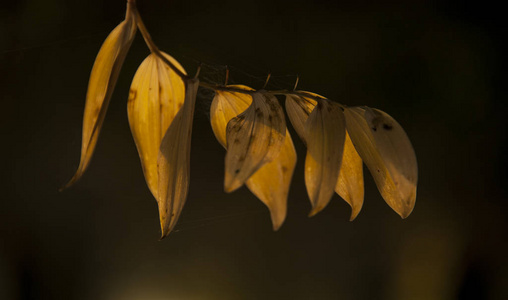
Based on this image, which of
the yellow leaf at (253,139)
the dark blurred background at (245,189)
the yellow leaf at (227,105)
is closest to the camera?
the yellow leaf at (253,139)

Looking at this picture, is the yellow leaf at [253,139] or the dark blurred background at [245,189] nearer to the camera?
the yellow leaf at [253,139]

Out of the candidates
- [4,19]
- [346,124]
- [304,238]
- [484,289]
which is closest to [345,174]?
[346,124]

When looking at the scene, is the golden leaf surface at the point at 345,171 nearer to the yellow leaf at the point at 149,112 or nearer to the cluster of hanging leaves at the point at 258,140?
the cluster of hanging leaves at the point at 258,140

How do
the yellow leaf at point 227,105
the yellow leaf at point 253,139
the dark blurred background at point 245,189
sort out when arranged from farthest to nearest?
the dark blurred background at point 245,189, the yellow leaf at point 227,105, the yellow leaf at point 253,139

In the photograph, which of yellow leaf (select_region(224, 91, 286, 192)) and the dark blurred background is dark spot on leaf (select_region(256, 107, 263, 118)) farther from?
the dark blurred background

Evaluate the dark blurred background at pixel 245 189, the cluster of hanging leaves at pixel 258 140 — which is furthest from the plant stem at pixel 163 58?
the dark blurred background at pixel 245 189
